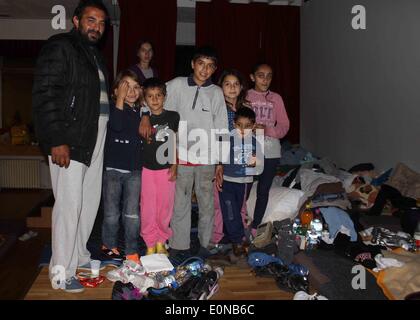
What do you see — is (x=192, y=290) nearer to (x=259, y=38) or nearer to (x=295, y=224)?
(x=295, y=224)

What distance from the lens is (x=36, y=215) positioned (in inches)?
175

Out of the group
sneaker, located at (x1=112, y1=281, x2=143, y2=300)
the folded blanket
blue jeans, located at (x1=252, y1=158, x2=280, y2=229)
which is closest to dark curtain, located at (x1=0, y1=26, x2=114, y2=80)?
blue jeans, located at (x1=252, y1=158, x2=280, y2=229)

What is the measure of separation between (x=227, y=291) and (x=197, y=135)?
1001mm

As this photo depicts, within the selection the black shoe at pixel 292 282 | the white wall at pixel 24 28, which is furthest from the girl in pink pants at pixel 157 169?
the white wall at pixel 24 28

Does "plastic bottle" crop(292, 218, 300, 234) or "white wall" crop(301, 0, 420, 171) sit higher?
→ "white wall" crop(301, 0, 420, 171)

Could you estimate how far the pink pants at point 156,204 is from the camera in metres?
2.66

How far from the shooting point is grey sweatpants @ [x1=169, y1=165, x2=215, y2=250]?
2.72 m

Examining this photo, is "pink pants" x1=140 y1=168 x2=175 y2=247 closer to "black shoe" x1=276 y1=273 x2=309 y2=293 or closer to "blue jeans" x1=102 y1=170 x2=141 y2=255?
"blue jeans" x1=102 y1=170 x2=141 y2=255

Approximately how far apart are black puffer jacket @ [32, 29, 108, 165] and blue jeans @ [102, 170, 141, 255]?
1.16 ft

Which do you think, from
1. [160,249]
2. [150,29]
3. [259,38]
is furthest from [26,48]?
[160,249]

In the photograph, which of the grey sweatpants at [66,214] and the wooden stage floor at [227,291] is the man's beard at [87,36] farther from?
the wooden stage floor at [227,291]

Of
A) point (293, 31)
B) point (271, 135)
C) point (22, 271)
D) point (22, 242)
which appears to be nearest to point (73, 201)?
point (22, 271)

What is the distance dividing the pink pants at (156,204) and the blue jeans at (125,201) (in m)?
0.06
